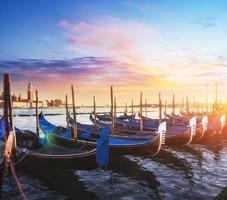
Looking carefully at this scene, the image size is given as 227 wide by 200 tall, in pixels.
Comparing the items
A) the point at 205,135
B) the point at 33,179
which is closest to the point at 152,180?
the point at 33,179

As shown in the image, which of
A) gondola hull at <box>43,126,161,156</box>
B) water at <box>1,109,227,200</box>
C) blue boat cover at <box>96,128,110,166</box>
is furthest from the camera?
gondola hull at <box>43,126,161,156</box>

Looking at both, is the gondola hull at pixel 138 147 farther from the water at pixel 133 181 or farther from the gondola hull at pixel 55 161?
the gondola hull at pixel 55 161

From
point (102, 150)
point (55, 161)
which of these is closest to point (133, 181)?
point (102, 150)

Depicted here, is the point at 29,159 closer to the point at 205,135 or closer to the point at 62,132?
the point at 62,132

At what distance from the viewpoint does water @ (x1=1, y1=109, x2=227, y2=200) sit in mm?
12242

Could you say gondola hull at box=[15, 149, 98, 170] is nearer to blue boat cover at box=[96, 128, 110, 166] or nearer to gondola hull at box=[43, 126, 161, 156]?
blue boat cover at box=[96, 128, 110, 166]

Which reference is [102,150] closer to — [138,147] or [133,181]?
[133,181]

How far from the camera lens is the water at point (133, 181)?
40.2 feet

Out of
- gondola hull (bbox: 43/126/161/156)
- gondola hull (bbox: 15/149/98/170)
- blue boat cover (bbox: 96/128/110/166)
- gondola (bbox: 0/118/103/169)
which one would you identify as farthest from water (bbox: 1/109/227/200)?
blue boat cover (bbox: 96/128/110/166)

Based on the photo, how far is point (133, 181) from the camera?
1409 centimetres

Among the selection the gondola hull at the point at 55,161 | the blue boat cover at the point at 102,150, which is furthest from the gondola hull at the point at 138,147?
the blue boat cover at the point at 102,150

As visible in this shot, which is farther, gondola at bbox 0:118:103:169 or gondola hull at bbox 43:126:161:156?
gondola hull at bbox 43:126:161:156

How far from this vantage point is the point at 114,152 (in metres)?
17.2

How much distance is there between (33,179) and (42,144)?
3.16 metres
